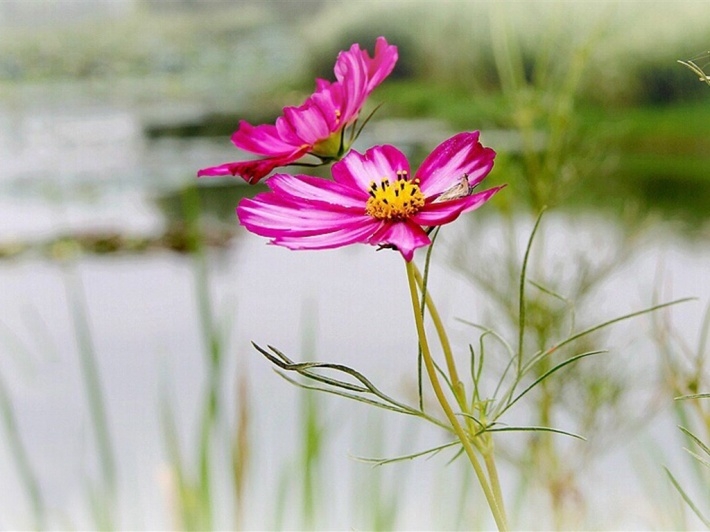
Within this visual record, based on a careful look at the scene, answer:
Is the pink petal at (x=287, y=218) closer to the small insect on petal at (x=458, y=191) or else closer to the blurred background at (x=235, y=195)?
the small insect on petal at (x=458, y=191)

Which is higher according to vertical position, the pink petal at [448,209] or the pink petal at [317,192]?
the pink petal at [317,192]

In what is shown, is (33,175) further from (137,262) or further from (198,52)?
(198,52)

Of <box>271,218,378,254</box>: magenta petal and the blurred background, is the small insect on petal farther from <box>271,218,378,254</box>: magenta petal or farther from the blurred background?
the blurred background

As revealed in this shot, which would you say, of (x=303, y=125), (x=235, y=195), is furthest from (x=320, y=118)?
(x=235, y=195)

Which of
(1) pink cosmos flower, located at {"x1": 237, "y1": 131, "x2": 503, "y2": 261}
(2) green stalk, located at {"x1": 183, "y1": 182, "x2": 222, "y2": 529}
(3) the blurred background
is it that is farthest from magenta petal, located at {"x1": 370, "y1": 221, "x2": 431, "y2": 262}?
(3) the blurred background

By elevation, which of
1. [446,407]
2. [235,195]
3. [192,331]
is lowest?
[446,407]

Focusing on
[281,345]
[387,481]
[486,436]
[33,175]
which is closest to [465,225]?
[281,345]

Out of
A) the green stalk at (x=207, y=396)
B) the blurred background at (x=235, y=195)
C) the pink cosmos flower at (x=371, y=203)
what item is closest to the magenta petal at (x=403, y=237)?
the pink cosmos flower at (x=371, y=203)

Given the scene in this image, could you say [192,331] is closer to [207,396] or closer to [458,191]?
[207,396]
